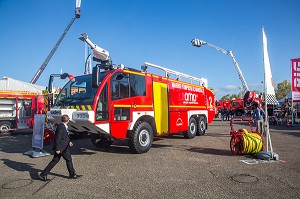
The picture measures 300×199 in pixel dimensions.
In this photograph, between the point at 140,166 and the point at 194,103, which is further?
the point at 194,103

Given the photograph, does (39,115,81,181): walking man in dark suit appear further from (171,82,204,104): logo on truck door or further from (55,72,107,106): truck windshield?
(171,82,204,104): logo on truck door

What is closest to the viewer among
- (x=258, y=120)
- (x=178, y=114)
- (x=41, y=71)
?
(x=178, y=114)

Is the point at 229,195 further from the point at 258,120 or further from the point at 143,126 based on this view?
the point at 258,120

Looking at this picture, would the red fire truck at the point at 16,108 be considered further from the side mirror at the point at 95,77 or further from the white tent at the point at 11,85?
the side mirror at the point at 95,77

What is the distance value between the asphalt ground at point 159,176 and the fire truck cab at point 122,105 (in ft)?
2.86

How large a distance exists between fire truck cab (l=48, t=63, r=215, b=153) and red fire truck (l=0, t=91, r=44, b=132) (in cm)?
765

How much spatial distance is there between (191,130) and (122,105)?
5.26m

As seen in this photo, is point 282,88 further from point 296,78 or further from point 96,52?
point 96,52

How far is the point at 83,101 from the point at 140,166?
8.73 feet

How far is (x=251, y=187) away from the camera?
489 centimetres

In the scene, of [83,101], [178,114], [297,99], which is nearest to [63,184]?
[83,101]

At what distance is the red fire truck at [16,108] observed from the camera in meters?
14.6

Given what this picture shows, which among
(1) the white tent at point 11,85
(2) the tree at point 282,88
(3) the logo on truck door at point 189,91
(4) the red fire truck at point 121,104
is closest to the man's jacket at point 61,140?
(4) the red fire truck at point 121,104

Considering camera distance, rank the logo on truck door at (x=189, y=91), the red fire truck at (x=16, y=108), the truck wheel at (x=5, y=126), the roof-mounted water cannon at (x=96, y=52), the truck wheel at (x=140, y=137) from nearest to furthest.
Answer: the truck wheel at (x=140, y=137), the roof-mounted water cannon at (x=96, y=52), the logo on truck door at (x=189, y=91), the truck wheel at (x=5, y=126), the red fire truck at (x=16, y=108)
